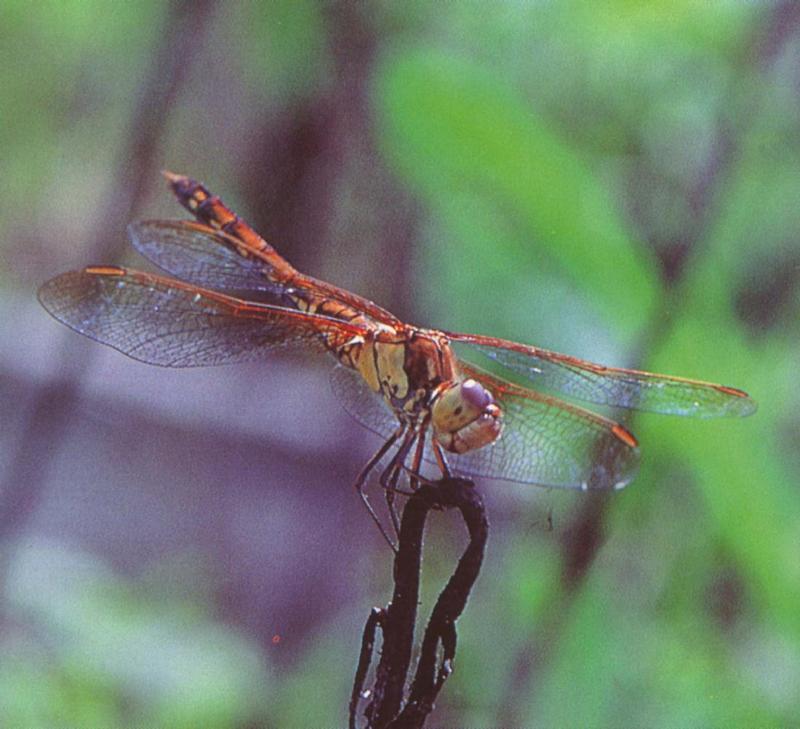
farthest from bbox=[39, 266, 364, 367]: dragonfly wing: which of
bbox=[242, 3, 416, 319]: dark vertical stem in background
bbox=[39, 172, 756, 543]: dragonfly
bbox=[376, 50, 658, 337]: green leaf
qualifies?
bbox=[242, 3, 416, 319]: dark vertical stem in background

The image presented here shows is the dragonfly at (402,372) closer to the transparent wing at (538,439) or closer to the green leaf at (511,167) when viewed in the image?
the transparent wing at (538,439)

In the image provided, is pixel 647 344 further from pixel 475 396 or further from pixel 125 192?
pixel 125 192

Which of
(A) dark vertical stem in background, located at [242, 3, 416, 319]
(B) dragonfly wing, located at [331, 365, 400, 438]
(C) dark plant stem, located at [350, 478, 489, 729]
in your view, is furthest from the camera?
(A) dark vertical stem in background, located at [242, 3, 416, 319]

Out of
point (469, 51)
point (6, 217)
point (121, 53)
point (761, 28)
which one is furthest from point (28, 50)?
point (761, 28)

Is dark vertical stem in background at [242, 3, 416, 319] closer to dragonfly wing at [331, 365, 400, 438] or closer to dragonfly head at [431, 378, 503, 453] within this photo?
dragonfly wing at [331, 365, 400, 438]

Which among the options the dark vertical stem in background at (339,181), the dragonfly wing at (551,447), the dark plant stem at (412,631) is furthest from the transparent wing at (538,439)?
the dark vertical stem in background at (339,181)

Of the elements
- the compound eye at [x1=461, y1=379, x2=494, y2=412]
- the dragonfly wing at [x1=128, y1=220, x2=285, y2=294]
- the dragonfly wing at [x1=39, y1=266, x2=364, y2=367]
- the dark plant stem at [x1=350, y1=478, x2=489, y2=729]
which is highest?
the dragonfly wing at [x1=128, y1=220, x2=285, y2=294]
